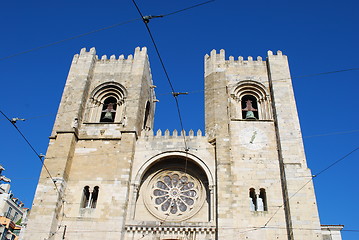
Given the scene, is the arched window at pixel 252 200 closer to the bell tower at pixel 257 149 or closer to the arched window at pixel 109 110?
the bell tower at pixel 257 149

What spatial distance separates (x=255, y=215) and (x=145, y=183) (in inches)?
206

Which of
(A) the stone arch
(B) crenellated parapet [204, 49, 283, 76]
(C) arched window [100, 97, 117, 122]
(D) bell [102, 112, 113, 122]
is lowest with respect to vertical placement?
(A) the stone arch

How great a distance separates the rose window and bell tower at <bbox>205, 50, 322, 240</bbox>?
1778mm

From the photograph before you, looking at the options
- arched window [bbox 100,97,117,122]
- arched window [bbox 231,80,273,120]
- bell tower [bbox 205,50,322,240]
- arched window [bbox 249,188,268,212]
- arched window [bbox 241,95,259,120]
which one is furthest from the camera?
arched window [bbox 241,95,259,120]

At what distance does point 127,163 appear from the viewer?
16219 millimetres

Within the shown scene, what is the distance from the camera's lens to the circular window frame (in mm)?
15977

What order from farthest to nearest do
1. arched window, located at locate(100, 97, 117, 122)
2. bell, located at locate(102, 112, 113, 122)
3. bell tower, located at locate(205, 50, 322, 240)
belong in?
arched window, located at locate(100, 97, 117, 122), bell, located at locate(102, 112, 113, 122), bell tower, located at locate(205, 50, 322, 240)

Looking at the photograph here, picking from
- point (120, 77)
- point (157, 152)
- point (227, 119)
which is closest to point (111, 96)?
point (120, 77)

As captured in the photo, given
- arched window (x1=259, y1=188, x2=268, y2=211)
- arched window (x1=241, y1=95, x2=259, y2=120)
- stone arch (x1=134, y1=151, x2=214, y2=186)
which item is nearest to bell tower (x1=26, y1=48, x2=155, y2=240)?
stone arch (x1=134, y1=151, x2=214, y2=186)

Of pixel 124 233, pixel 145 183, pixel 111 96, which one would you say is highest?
pixel 111 96

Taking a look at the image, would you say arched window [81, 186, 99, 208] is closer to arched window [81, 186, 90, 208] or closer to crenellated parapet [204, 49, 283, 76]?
arched window [81, 186, 90, 208]

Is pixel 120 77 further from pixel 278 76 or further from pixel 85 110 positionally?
pixel 278 76

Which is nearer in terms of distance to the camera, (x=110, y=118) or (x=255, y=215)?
(x=255, y=215)

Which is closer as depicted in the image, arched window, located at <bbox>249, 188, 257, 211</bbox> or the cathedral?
the cathedral
